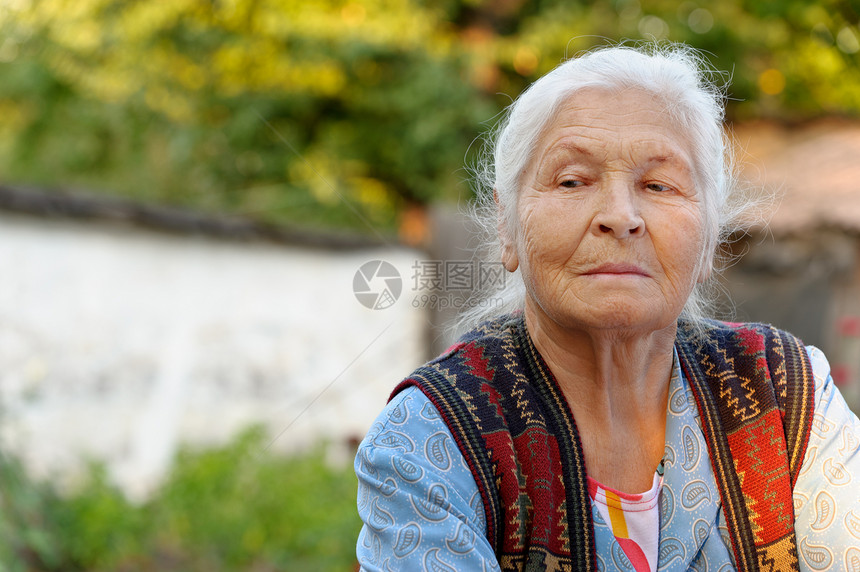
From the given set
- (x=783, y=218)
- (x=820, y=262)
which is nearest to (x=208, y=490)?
(x=820, y=262)

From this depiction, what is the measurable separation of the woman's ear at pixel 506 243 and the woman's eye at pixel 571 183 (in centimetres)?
19

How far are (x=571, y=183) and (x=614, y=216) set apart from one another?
0.37 feet

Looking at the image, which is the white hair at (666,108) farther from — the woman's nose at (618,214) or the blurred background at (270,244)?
the blurred background at (270,244)

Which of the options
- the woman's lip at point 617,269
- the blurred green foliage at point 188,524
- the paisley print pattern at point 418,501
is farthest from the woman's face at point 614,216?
the blurred green foliage at point 188,524

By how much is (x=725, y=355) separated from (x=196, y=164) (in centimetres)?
812

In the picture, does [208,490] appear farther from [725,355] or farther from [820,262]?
[820,262]

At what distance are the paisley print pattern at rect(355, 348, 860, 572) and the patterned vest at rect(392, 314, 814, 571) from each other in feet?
0.07

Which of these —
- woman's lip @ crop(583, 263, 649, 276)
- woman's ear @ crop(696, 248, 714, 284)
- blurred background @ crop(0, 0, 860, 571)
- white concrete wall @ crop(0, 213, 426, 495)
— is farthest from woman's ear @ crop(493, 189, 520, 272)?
white concrete wall @ crop(0, 213, 426, 495)

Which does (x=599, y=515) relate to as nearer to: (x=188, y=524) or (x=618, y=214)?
(x=618, y=214)

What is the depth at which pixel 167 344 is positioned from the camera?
4957 mm

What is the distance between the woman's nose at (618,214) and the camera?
136cm

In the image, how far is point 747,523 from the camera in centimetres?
143

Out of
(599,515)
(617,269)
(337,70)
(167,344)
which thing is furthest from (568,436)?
(337,70)

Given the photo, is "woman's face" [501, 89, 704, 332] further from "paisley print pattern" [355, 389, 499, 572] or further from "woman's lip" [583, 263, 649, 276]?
"paisley print pattern" [355, 389, 499, 572]
